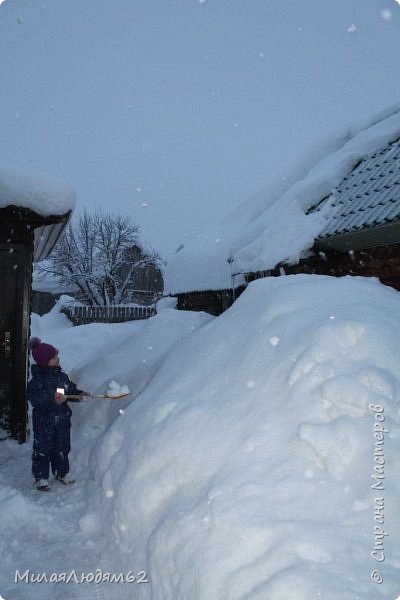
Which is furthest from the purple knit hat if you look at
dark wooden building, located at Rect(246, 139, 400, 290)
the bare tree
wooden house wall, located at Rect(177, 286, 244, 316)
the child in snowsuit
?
the bare tree

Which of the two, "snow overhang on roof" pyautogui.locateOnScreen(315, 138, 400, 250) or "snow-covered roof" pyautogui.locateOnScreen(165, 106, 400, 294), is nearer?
"snow overhang on roof" pyautogui.locateOnScreen(315, 138, 400, 250)

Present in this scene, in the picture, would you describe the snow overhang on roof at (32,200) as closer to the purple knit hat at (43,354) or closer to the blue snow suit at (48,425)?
the purple knit hat at (43,354)

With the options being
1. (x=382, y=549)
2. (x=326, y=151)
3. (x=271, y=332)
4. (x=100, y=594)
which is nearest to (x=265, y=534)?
(x=382, y=549)

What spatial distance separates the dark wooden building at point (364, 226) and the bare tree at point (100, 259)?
21869 millimetres

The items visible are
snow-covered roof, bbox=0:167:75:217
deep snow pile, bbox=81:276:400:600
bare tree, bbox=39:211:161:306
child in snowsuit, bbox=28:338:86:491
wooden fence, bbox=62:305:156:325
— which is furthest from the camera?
bare tree, bbox=39:211:161:306

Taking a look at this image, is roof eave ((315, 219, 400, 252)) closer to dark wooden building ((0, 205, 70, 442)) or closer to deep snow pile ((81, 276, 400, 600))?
deep snow pile ((81, 276, 400, 600))

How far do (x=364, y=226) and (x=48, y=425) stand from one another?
12.7 feet

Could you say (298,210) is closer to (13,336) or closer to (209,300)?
(13,336)

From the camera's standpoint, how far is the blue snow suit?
403 centimetres

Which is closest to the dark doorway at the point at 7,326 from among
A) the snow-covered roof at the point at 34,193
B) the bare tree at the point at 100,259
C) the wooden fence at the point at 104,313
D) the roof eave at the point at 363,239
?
the snow-covered roof at the point at 34,193

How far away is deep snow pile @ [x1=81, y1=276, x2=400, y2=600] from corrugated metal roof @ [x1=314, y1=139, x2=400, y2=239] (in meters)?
1.61

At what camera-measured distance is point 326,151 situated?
29.7 feet

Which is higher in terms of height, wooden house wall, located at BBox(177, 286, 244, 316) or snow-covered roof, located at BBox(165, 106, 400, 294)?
snow-covered roof, located at BBox(165, 106, 400, 294)

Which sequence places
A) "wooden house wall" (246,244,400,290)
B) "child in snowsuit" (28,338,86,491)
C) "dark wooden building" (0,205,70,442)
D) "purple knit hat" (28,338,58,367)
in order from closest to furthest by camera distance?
"child in snowsuit" (28,338,86,491), "purple knit hat" (28,338,58,367), "wooden house wall" (246,244,400,290), "dark wooden building" (0,205,70,442)
